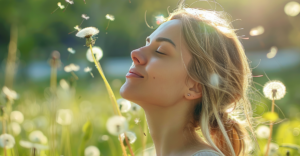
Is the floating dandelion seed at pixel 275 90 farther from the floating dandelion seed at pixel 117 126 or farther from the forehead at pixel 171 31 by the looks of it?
the floating dandelion seed at pixel 117 126

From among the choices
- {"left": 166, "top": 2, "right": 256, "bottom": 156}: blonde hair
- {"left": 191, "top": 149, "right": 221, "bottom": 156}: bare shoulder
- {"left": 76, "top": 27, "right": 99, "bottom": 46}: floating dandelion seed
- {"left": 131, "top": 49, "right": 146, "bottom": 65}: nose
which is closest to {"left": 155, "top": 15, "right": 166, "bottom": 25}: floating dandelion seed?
{"left": 166, "top": 2, "right": 256, "bottom": 156}: blonde hair

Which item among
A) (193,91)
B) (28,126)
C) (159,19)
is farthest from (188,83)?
(28,126)

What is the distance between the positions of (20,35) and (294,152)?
18.8 ft

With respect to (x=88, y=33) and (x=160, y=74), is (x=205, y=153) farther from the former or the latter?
(x=88, y=33)

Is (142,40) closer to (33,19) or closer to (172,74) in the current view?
(33,19)

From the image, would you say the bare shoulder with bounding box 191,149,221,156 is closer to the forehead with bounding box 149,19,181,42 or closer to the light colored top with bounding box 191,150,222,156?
the light colored top with bounding box 191,150,222,156

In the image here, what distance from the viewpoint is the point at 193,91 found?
91cm

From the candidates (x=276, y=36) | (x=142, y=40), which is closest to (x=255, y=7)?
(x=276, y=36)

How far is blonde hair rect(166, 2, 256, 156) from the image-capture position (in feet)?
2.96

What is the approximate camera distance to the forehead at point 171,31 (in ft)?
3.03

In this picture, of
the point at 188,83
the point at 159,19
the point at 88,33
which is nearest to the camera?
the point at 88,33

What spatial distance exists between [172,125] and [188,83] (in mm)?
137

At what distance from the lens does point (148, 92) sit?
86 cm

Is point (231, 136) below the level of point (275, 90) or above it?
below
